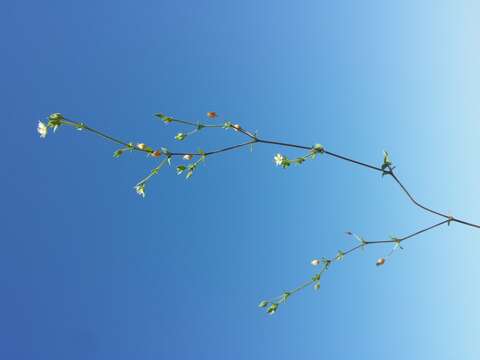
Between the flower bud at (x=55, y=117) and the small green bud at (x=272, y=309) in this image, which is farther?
the small green bud at (x=272, y=309)

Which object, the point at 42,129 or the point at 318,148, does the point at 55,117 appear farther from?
the point at 318,148

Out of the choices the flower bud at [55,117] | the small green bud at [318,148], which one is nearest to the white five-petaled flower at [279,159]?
the small green bud at [318,148]

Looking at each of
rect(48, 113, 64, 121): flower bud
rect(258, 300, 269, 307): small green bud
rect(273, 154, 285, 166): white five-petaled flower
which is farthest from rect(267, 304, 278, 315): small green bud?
rect(48, 113, 64, 121): flower bud

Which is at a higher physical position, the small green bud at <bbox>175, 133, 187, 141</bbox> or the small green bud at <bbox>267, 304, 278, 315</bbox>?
the small green bud at <bbox>175, 133, 187, 141</bbox>

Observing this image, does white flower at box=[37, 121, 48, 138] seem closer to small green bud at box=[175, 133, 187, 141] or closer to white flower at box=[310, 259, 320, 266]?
small green bud at box=[175, 133, 187, 141]

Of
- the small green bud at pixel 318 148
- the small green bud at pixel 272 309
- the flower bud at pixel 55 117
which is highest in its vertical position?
the small green bud at pixel 318 148

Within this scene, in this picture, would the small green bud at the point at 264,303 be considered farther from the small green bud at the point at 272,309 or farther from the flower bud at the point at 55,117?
the flower bud at the point at 55,117

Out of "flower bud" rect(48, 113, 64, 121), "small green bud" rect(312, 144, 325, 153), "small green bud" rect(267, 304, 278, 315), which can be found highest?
"small green bud" rect(312, 144, 325, 153)

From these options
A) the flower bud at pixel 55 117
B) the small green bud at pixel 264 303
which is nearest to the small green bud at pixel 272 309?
the small green bud at pixel 264 303

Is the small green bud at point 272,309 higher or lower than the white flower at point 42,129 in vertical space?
lower

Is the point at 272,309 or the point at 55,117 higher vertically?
the point at 55,117

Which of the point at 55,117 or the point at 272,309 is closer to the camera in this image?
the point at 55,117

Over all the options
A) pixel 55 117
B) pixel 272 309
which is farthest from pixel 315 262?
pixel 55 117
